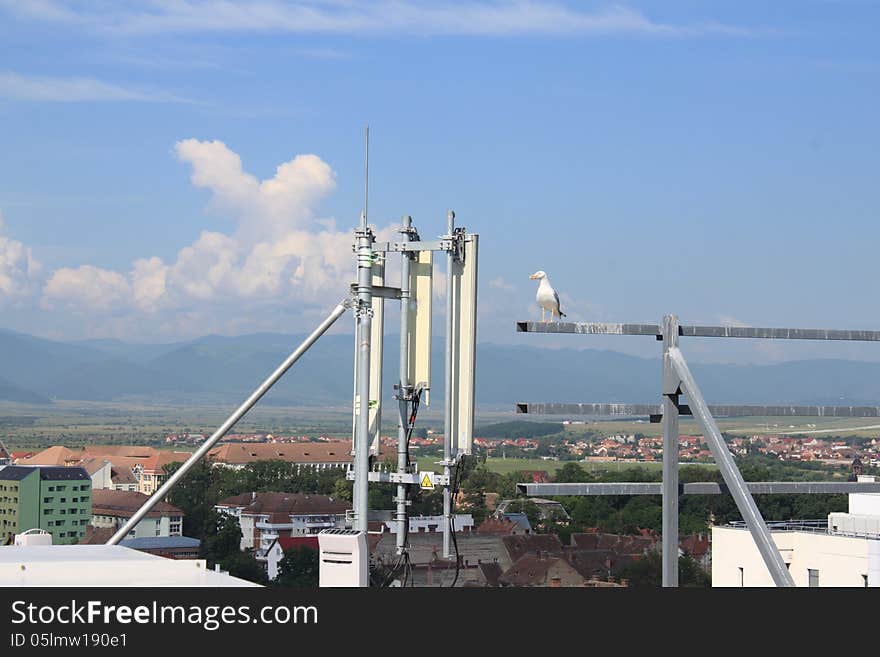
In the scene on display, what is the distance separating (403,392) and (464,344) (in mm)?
882

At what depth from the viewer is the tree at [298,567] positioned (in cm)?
7019

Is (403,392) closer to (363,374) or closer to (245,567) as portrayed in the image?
(363,374)

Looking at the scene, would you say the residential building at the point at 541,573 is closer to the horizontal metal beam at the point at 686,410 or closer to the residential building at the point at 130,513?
the residential building at the point at 130,513

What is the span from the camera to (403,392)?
35.1 ft

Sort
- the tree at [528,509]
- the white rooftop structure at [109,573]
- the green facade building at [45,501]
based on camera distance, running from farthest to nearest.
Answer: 1. the green facade building at [45,501]
2. the tree at [528,509]
3. the white rooftop structure at [109,573]

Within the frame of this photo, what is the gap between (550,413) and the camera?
798cm

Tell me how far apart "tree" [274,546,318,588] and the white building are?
5591 cm

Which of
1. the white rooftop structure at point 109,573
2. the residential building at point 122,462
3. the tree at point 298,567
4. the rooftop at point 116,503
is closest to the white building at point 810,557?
the white rooftop structure at point 109,573

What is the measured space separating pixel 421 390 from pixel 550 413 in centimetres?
282

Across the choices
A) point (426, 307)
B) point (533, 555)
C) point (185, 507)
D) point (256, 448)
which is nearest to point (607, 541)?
point (533, 555)

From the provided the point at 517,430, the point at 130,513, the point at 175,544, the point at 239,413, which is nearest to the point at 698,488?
the point at 239,413

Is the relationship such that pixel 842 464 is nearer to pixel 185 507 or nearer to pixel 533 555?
pixel 533 555

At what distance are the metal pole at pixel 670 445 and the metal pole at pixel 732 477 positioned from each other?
83mm

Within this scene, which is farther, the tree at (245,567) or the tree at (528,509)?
the tree at (528,509)
